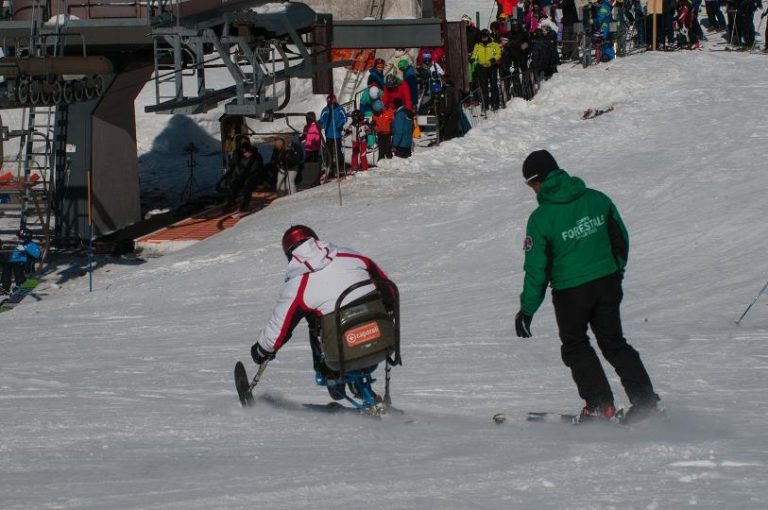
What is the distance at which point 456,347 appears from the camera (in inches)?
449

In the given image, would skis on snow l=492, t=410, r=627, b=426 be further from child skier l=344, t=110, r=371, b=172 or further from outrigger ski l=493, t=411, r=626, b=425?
child skier l=344, t=110, r=371, b=172

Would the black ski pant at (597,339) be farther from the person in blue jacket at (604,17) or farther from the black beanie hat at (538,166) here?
the person in blue jacket at (604,17)

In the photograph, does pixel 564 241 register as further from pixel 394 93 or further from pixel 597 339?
pixel 394 93

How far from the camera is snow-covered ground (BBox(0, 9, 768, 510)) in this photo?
611 cm

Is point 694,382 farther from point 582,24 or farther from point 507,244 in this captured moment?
point 582,24

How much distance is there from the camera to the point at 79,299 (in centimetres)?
1681

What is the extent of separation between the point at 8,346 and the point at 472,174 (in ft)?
31.6

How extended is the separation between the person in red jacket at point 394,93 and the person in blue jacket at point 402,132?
0.13m

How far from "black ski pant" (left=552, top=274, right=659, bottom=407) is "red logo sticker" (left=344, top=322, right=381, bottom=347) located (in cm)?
103

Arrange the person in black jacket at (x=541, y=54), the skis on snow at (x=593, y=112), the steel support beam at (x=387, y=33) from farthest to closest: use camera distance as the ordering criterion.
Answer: the person in black jacket at (x=541, y=54)
the steel support beam at (x=387, y=33)
the skis on snow at (x=593, y=112)

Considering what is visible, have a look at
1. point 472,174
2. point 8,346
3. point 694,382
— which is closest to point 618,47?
point 472,174

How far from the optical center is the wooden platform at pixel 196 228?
20625mm

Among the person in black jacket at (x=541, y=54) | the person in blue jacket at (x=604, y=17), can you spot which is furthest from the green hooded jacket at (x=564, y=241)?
the person in blue jacket at (x=604, y=17)

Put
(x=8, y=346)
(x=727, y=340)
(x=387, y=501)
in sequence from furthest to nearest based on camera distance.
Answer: (x=8, y=346), (x=727, y=340), (x=387, y=501)
